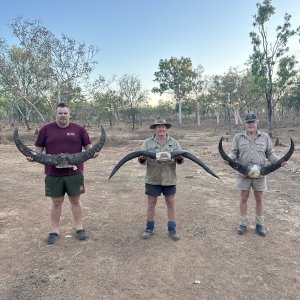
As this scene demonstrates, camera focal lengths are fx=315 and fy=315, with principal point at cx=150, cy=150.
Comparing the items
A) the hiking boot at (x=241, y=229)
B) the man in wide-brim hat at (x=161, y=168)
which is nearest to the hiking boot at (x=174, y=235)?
the man in wide-brim hat at (x=161, y=168)

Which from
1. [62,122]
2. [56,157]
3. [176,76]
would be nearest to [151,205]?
[56,157]

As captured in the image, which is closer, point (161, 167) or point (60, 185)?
Answer: point (60, 185)

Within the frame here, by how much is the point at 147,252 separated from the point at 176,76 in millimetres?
49545

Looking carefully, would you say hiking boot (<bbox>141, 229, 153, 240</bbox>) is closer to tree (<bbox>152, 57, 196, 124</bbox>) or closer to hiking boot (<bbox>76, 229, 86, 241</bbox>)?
hiking boot (<bbox>76, 229, 86, 241</bbox>)

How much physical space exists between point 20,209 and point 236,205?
4.72m

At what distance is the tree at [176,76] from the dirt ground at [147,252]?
45578 mm

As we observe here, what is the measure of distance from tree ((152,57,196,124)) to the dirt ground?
45.6 m

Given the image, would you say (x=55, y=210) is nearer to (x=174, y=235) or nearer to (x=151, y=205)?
Answer: (x=151, y=205)

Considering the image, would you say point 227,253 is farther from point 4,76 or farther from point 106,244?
point 4,76

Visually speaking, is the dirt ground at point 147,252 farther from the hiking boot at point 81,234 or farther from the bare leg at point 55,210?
the bare leg at point 55,210

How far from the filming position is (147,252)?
185 inches

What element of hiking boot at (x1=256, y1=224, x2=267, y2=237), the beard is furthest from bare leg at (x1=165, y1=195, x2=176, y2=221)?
the beard

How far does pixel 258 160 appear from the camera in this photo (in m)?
5.23

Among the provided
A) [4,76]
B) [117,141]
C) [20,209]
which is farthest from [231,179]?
[4,76]
